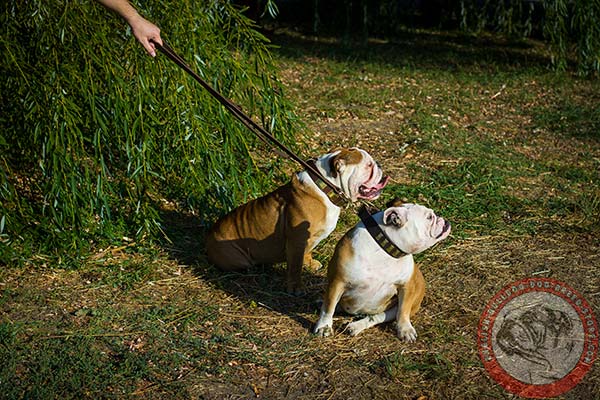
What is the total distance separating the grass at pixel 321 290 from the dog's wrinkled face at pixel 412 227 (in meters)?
0.62

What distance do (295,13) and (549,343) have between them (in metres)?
10.5

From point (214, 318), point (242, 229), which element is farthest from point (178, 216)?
point (214, 318)

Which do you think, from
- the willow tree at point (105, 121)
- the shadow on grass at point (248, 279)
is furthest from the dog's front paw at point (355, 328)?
the willow tree at point (105, 121)

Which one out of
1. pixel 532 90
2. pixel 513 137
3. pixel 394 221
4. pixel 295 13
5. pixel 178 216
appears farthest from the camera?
pixel 295 13

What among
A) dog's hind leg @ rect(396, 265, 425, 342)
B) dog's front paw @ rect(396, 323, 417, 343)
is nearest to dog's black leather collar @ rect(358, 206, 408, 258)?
dog's hind leg @ rect(396, 265, 425, 342)

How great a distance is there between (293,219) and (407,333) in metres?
1.00

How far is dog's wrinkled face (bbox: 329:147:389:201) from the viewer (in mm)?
4582

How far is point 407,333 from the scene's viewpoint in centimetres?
418

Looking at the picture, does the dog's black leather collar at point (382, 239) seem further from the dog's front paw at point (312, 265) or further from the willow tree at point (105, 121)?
the willow tree at point (105, 121)

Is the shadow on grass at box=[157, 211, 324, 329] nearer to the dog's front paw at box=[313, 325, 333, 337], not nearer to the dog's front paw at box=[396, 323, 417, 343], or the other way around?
the dog's front paw at box=[313, 325, 333, 337]

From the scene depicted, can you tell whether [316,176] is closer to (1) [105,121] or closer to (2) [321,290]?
(2) [321,290]

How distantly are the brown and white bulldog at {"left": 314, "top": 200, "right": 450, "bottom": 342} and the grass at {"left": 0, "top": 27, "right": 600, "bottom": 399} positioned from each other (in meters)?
0.11

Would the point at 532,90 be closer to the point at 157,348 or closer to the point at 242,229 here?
the point at 242,229

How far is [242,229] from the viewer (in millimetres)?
4914
